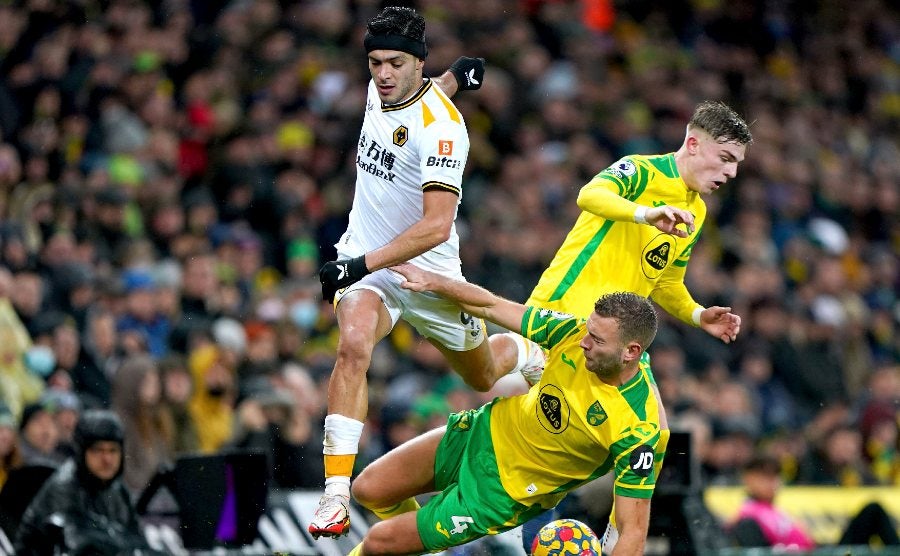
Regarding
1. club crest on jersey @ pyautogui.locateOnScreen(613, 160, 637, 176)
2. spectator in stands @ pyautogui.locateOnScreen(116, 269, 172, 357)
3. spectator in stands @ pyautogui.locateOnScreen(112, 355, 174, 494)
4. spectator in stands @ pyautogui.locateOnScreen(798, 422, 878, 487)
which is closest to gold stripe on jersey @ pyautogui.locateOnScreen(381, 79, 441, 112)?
club crest on jersey @ pyautogui.locateOnScreen(613, 160, 637, 176)

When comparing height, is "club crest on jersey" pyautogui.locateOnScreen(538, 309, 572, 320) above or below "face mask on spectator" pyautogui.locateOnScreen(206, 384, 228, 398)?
above

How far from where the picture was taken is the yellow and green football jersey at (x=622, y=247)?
883cm

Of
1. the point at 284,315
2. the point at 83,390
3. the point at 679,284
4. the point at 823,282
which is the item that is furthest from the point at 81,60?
the point at 823,282

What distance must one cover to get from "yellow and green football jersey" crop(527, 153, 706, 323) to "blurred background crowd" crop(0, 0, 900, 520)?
1.76 meters

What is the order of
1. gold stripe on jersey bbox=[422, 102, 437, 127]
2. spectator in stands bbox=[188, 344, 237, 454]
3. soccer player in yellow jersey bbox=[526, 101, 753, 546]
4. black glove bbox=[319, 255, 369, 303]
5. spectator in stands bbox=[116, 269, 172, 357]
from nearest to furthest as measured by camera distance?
black glove bbox=[319, 255, 369, 303] → gold stripe on jersey bbox=[422, 102, 437, 127] → soccer player in yellow jersey bbox=[526, 101, 753, 546] → spectator in stands bbox=[188, 344, 237, 454] → spectator in stands bbox=[116, 269, 172, 357]

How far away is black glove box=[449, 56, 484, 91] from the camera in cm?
923

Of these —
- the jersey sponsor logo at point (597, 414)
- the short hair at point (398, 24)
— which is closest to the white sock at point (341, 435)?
the jersey sponsor logo at point (597, 414)

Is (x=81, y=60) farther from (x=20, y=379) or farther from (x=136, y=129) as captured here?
(x=20, y=379)

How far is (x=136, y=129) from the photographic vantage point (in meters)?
15.1

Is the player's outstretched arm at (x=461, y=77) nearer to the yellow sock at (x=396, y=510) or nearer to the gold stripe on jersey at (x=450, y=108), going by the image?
the gold stripe on jersey at (x=450, y=108)

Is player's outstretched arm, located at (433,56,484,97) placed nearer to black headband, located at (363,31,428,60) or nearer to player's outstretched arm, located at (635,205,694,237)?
black headband, located at (363,31,428,60)

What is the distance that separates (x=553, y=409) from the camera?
326 inches

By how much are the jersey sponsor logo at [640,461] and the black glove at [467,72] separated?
2.54 meters

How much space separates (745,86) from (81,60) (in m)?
10.9
